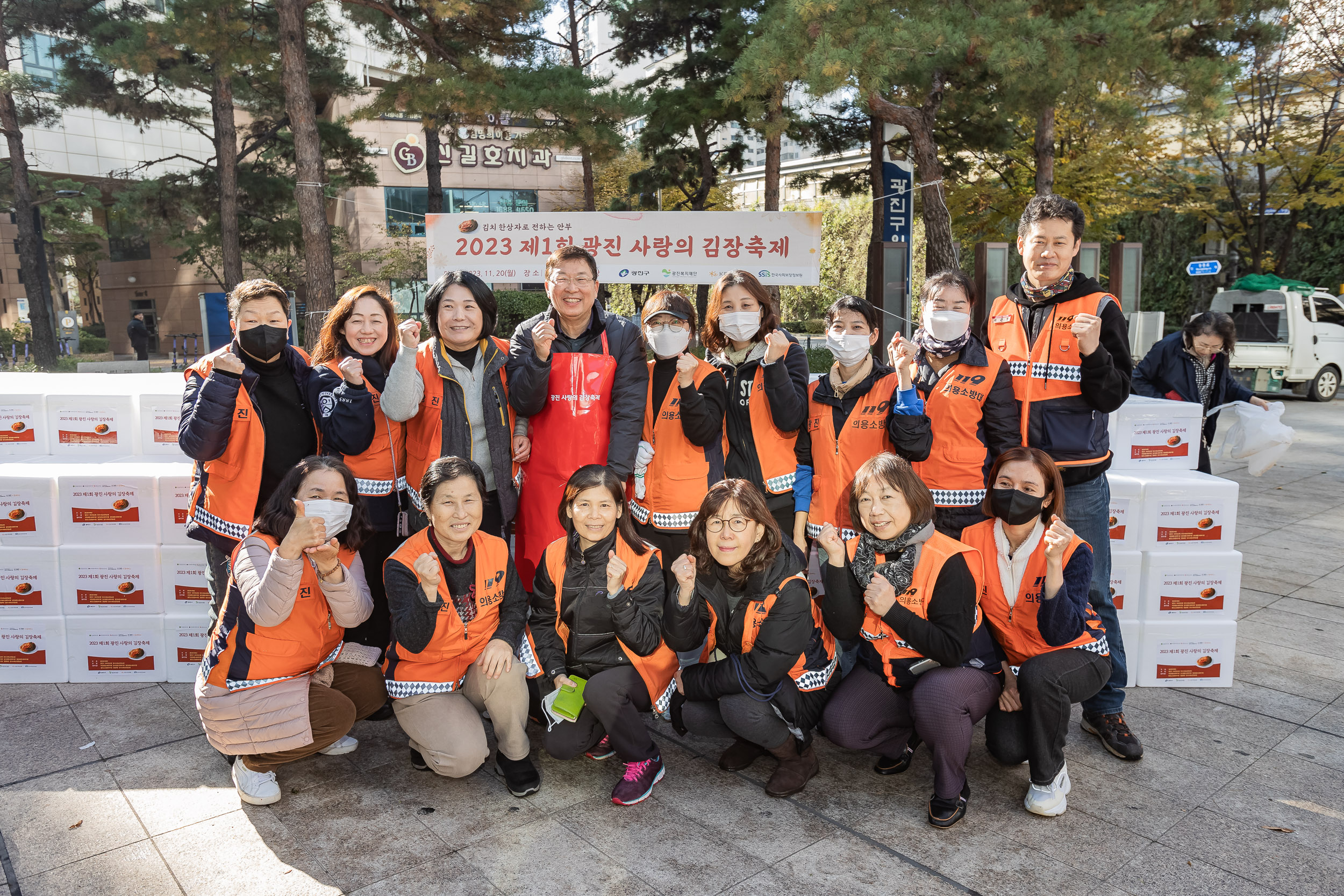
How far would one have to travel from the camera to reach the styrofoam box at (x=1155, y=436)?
4.03 metres

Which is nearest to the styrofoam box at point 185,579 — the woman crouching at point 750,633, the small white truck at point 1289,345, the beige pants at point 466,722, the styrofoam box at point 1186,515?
the beige pants at point 466,722

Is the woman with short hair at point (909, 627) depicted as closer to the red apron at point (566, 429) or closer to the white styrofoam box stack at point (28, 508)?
the red apron at point (566, 429)

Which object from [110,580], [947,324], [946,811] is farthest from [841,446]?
[110,580]


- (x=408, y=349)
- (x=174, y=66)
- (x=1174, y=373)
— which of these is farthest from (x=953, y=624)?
(x=174, y=66)

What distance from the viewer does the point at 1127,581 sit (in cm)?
386

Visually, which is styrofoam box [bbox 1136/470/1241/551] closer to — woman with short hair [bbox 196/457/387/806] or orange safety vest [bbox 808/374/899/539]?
orange safety vest [bbox 808/374/899/539]

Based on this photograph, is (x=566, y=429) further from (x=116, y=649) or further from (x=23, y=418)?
(x=23, y=418)

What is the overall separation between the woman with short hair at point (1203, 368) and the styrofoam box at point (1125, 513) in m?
1.57

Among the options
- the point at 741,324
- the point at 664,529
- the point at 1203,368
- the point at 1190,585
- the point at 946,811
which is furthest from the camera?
the point at 1203,368

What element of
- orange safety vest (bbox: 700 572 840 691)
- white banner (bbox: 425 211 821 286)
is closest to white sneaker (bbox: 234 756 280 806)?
orange safety vest (bbox: 700 572 840 691)

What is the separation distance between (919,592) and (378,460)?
211 cm

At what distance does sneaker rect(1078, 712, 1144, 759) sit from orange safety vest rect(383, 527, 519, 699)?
2.32 m

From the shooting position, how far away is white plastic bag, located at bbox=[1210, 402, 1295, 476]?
14.2 ft

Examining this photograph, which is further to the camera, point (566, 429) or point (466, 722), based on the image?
point (566, 429)
